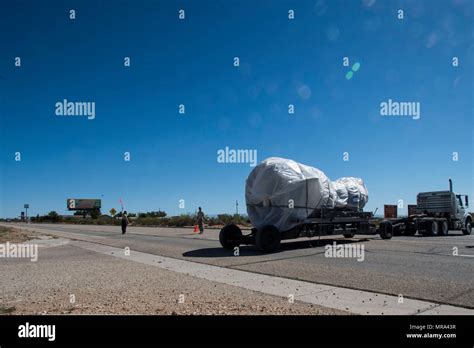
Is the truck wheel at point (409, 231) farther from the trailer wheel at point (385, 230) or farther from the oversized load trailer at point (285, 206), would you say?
the oversized load trailer at point (285, 206)

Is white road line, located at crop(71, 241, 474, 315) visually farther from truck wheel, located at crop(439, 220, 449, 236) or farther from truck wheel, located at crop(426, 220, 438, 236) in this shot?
truck wheel, located at crop(439, 220, 449, 236)

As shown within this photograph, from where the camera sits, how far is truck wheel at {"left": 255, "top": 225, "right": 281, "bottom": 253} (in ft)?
45.4

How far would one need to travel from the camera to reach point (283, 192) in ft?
47.9

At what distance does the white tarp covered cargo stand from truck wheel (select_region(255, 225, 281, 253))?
548mm

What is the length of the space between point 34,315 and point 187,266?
5.49m

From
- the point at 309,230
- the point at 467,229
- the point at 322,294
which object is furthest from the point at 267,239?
the point at 467,229

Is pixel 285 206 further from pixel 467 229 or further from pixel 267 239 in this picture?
pixel 467 229

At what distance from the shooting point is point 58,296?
725 centimetres

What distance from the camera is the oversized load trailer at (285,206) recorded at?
1462 centimetres

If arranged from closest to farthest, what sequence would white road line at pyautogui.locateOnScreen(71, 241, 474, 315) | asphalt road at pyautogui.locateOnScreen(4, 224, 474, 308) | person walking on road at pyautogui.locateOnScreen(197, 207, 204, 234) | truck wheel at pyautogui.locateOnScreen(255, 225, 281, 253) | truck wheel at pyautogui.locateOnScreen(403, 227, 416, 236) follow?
white road line at pyautogui.locateOnScreen(71, 241, 474, 315), asphalt road at pyautogui.locateOnScreen(4, 224, 474, 308), truck wheel at pyautogui.locateOnScreen(255, 225, 281, 253), truck wheel at pyautogui.locateOnScreen(403, 227, 416, 236), person walking on road at pyautogui.locateOnScreen(197, 207, 204, 234)

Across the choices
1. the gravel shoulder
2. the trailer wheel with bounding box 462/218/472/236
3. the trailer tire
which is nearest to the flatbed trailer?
the gravel shoulder

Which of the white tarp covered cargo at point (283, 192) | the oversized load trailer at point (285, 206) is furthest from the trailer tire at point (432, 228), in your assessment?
the white tarp covered cargo at point (283, 192)

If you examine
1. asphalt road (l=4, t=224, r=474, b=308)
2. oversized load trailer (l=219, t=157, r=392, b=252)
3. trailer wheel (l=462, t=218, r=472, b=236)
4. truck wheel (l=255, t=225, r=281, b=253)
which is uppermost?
oversized load trailer (l=219, t=157, r=392, b=252)
